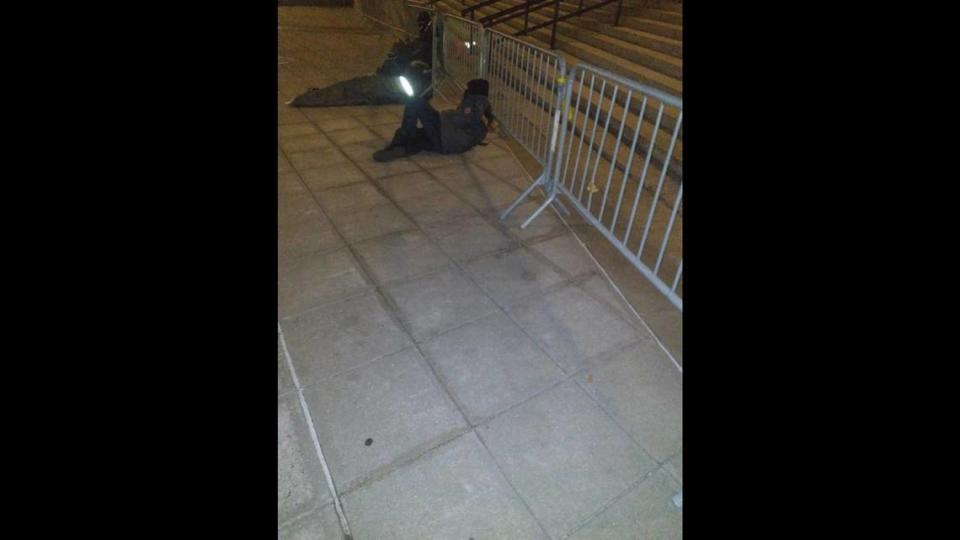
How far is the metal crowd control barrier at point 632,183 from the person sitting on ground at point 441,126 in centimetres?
129

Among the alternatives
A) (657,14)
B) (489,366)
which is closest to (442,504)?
(489,366)

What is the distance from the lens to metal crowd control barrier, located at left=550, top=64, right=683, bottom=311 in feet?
9.30

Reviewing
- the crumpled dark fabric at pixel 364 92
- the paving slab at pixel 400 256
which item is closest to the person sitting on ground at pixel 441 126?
the crumpled dark fabric at pixel 364 92

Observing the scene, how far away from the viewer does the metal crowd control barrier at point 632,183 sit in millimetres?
2836

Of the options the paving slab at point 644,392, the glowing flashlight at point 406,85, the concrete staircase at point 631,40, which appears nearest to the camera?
the paving slab at point 644,392

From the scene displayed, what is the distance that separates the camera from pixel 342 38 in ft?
45.3

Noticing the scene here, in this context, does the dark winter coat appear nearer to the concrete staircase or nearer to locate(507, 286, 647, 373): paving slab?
the concrete staircase

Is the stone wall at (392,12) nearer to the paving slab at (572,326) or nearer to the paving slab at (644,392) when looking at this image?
the paving slab at (572,326)

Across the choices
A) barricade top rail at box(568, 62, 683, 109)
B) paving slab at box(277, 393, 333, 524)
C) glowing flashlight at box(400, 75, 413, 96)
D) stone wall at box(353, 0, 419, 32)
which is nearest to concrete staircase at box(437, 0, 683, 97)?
barricade top rail at box(568, 62, 683, 109)

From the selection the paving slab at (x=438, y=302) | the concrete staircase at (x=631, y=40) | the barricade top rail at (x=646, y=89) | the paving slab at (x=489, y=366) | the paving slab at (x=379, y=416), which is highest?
the concrete staircase at (x=631, y=40)
